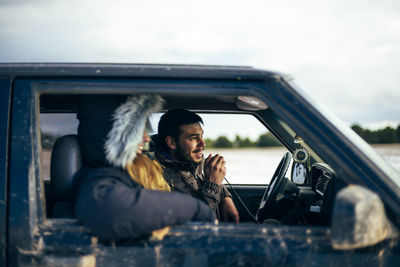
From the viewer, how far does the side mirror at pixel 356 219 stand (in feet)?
3.55

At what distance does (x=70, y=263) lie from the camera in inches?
49.3

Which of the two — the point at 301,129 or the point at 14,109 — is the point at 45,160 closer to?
the point at 14,109

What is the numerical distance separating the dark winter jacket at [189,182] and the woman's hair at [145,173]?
0.61m

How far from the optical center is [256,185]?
303 centimetres

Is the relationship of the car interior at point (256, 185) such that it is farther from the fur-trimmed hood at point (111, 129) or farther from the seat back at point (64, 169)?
the fur-trimmed hood at point (111, 129)

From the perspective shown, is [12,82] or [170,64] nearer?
[12,82]

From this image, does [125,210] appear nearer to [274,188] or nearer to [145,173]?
[145,173]

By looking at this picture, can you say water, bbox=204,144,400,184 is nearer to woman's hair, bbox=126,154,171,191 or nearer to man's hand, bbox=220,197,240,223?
man's hand, bbox=220,197,240,223

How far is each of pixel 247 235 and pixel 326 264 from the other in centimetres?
30

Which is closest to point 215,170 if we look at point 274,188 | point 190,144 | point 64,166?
point 190,144

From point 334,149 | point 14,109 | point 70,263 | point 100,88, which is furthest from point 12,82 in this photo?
point 334,149

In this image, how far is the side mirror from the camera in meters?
1.08

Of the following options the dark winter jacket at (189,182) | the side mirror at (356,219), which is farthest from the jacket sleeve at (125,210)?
the dark winter jacket at (189,182)

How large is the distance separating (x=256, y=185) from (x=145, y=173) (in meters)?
1.63
